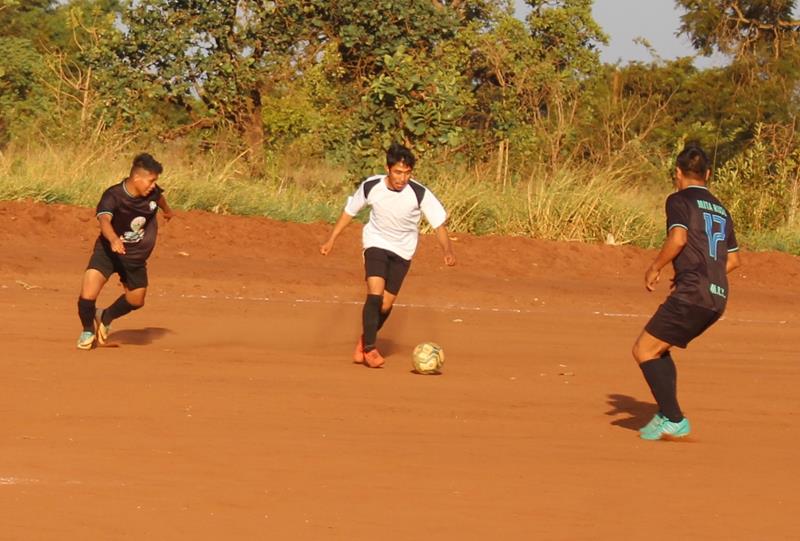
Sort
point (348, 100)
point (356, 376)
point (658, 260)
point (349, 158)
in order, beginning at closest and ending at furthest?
point (658, 260)
point (356, 376)
point (349, 158)
point (348, 100)

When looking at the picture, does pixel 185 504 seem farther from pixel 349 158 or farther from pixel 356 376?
pixel 349 158

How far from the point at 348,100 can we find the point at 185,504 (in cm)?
1898

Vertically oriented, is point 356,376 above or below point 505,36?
below

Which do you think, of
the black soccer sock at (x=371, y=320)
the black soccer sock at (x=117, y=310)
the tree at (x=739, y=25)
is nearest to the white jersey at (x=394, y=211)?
the black soccer sock at (x=371, y=320)

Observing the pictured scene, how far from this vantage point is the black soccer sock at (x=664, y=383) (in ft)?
27.8

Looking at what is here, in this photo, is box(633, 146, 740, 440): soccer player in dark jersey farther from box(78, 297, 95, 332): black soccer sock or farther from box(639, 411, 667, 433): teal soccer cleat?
box(78, 297, 95, 332): black soccer sock

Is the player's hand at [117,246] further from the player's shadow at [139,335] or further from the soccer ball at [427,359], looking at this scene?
the soccer ball at [427,359]

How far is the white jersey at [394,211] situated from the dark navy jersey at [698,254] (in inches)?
132

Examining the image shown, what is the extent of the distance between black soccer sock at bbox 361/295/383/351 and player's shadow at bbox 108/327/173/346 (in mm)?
1996

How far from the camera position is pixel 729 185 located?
72.1ft

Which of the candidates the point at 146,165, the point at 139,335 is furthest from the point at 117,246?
the point at 139,335

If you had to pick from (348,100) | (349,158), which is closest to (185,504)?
(349,158)

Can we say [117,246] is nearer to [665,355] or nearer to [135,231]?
[135,231]

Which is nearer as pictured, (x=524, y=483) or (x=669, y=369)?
(x=524, y=483)
